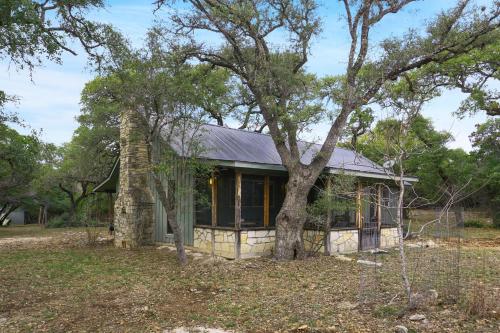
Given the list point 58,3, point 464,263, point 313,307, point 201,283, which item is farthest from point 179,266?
point 464,263

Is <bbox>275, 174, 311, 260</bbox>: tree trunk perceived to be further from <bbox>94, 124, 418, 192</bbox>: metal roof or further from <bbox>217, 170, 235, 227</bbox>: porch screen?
<bbox>217, 170, 235, 227</bbox>: porch screen

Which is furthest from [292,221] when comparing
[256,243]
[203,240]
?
[203,240]

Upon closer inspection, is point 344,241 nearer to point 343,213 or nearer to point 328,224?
point 343,213

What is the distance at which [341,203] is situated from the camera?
11492 millimetres

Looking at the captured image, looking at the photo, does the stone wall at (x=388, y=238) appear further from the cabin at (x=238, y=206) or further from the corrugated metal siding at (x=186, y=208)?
the corrugated metal siding at (x=186, y=208)

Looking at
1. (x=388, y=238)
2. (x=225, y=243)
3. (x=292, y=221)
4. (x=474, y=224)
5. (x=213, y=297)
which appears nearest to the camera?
(x=213, y=297)

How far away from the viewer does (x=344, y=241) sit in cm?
1295

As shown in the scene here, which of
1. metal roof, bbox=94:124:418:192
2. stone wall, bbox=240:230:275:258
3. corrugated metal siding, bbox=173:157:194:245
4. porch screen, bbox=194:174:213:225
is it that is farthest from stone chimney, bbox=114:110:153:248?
stone wall, bbox=240:230:275:258

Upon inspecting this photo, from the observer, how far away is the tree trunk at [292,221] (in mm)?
10797

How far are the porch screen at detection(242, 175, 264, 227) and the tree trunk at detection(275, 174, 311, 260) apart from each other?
1.90 metres

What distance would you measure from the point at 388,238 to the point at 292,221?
5.97 meters

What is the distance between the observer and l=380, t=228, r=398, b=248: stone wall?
14852 millimetres

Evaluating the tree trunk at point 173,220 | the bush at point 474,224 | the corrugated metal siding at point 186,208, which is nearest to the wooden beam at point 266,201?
the corrugated metal siding at point 186,208

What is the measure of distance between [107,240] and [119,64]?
8290 mm
